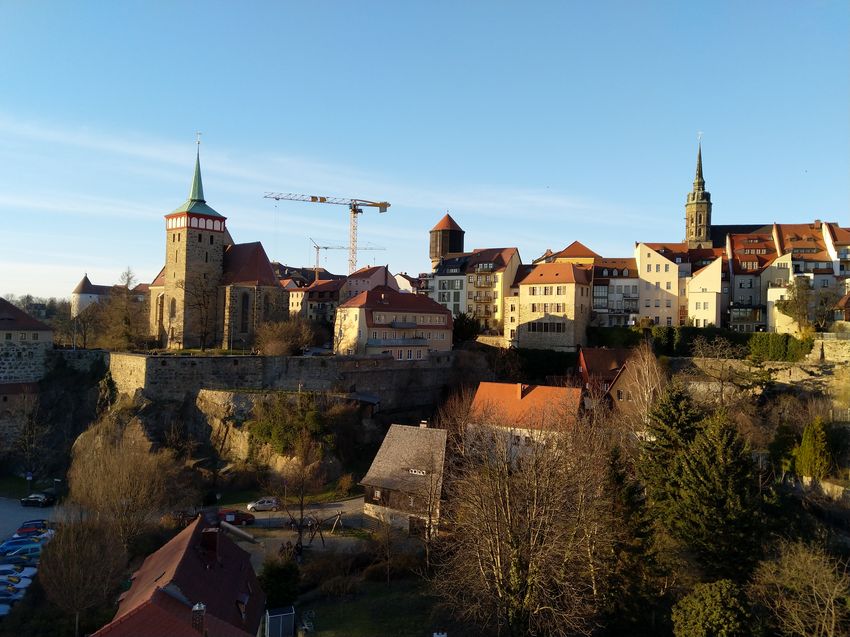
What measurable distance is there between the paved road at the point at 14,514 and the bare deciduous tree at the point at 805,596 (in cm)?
3273

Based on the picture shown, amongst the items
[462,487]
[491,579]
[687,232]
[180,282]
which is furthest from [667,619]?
[687,232]

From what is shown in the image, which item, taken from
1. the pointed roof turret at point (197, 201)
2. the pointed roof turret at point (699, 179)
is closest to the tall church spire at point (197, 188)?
the pointed roof turret at point (197, 201)

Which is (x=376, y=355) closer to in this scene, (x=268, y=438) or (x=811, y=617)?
(x=268, y=438)

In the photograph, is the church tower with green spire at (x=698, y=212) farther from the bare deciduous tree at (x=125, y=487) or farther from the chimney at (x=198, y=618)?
the chimney at (x=198, y=618)

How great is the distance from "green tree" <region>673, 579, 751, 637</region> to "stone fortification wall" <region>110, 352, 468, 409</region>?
2909cm

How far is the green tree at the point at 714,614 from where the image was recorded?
18.7 m

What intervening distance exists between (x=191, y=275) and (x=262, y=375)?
48.5ft

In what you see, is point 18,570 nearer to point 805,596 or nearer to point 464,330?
point 805,596

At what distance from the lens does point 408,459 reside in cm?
3294

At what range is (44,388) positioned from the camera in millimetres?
49062

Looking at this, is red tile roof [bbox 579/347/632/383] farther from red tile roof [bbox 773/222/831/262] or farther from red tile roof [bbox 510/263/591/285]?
red tile roof [bbox 773/222/831/262]

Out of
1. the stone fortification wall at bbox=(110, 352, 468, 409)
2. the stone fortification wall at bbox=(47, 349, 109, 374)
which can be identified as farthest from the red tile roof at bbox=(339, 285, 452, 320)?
the stone fortification wall at bbox=(47, 349, 109, 374)

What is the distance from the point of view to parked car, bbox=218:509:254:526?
31.8m

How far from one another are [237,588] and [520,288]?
43.3 meters
